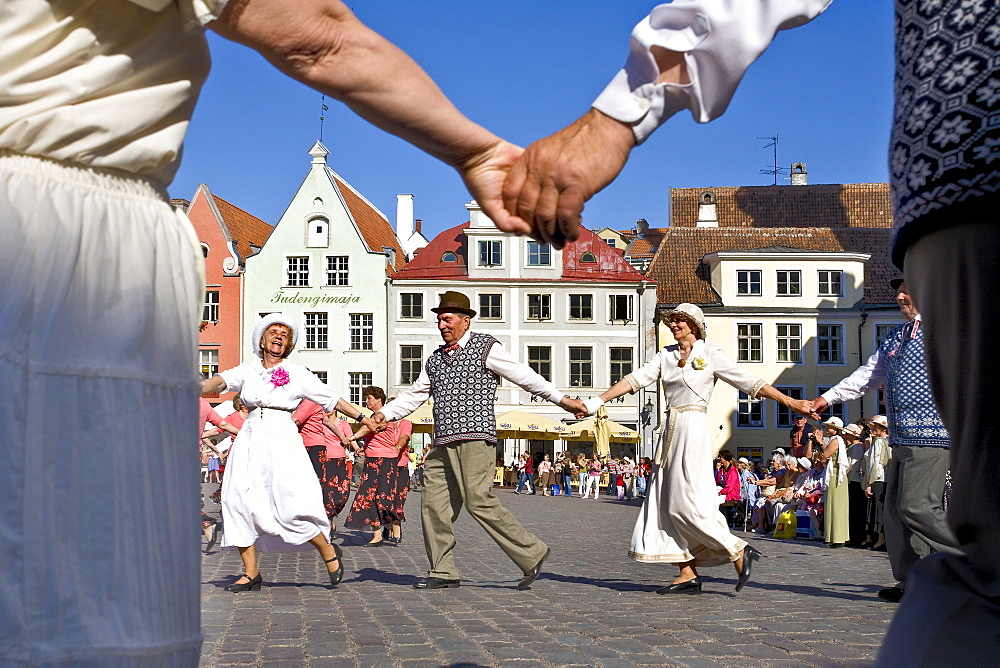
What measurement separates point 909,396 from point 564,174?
20.3 ft

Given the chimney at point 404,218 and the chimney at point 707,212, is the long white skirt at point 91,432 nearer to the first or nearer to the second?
the chimney at point 707,212

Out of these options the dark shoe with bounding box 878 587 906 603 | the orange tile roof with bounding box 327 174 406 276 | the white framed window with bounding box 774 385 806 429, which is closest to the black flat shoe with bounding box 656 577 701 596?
the dark shoe with bounding box 878 587 906 603

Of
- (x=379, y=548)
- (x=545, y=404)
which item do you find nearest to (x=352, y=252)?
(x=545, y=404)

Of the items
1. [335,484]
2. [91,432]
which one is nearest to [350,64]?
[91,432]

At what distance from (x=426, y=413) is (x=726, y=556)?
111 feet

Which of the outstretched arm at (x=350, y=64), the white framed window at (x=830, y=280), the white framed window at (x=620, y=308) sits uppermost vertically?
the white framed window at (x=830, y=280)

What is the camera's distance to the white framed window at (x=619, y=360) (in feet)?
187

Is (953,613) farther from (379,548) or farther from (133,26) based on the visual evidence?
(379,548)

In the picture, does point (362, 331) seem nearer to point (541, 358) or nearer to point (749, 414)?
point (541, 358)

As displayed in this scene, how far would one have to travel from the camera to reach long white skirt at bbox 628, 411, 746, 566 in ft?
30.6

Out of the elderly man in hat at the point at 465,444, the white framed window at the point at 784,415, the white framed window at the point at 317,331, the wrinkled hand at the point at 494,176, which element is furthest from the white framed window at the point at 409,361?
the wrinkled hand at the point at 494,176

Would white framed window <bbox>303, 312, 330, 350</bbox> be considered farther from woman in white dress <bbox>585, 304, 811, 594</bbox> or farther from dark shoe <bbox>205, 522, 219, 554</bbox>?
woman in white dress <bbox>585, 304, 811, 594</bbox>

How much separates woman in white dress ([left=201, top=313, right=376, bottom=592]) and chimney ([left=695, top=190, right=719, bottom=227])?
56.2 metres

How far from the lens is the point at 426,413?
4306cm
